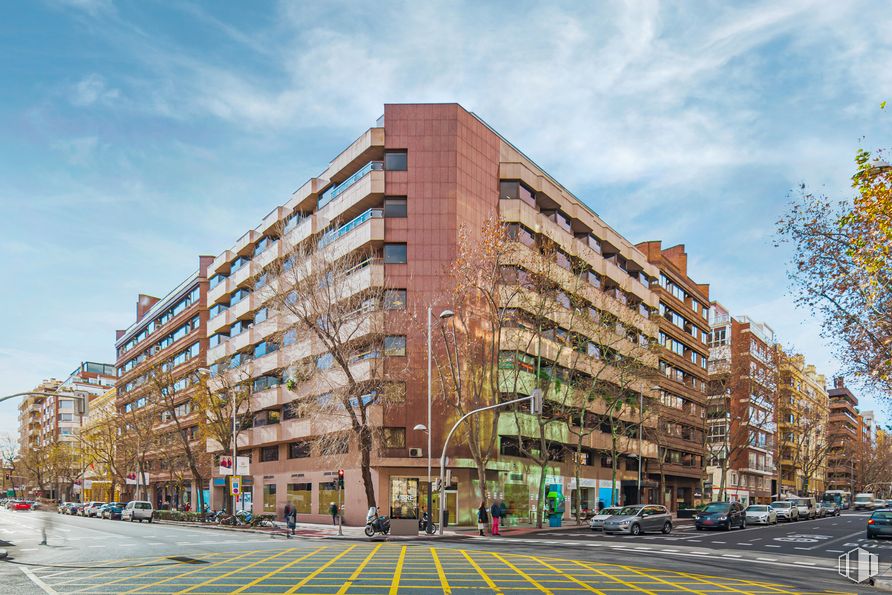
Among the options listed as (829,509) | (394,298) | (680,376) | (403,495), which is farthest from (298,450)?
(829,509)

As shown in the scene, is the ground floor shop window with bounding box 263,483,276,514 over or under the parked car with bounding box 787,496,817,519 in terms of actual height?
over

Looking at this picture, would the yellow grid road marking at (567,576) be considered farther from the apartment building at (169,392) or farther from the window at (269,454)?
the apartment building at (169,392)

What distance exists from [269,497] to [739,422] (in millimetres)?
63615

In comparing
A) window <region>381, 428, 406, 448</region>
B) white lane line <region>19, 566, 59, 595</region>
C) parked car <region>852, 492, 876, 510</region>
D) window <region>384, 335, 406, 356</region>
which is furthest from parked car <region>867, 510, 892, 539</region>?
parked car <region>852, 492, 876, 510</region>

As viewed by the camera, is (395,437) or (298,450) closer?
(395,437)

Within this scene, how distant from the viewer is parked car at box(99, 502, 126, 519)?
64750 mm

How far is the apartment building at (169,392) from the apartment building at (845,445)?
114 metres

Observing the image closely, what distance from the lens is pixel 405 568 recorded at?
2008cm

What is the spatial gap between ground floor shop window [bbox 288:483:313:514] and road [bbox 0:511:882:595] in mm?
21048

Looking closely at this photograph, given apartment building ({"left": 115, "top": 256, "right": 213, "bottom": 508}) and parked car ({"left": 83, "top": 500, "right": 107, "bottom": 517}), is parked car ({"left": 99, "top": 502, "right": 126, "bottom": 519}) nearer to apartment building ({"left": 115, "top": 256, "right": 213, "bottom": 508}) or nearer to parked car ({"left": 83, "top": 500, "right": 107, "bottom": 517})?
parked car ({"left": 83, "top": 500, "right": 107, "bottom": 517})

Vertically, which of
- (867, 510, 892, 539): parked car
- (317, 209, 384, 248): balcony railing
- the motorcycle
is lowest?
(867, 510, 892, 539): parked car

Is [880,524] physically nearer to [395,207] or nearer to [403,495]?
[403,495]

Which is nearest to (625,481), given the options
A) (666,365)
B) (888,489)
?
(666,365)

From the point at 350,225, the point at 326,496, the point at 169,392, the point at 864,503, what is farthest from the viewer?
the point at 864,503
